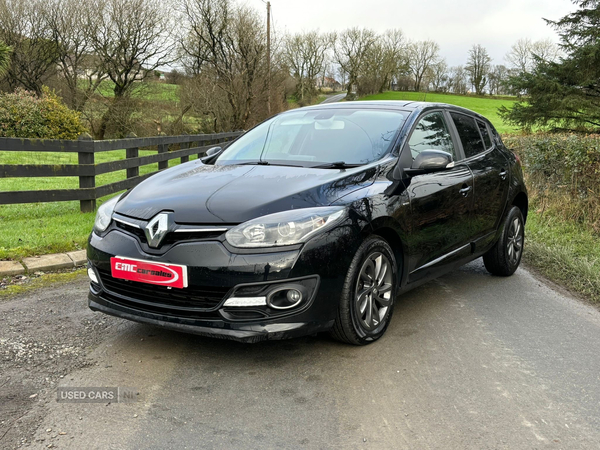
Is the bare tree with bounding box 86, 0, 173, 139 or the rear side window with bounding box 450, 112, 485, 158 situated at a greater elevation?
the bare tree with bounding box 86, 0, 173, 139

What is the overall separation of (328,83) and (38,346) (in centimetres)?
7820

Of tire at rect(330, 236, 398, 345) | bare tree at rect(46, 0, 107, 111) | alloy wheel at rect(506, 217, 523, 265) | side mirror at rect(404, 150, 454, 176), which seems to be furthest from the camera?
bare tree at rect(46, 0, 107, 111)

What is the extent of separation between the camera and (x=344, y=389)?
313cm

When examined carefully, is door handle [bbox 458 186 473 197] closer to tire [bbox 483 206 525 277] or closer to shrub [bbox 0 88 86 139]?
tire [bbox 483 206 525 277]

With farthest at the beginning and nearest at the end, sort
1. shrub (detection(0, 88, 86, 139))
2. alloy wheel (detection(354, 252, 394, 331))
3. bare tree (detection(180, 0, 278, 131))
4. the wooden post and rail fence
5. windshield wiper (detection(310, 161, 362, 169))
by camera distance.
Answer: bare tree (detection(180, 0, 278, 131)) → shrub (detection(0, 88, 86, 139)) → the wooden post and rail fence → windshield wiper (detection(310, 161, 362, 169)) → alloy wheel (detection(354, 252, 394, 331))

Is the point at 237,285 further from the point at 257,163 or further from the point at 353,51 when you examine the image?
the point at 353,51

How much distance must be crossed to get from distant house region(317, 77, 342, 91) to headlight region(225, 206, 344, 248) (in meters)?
69.3

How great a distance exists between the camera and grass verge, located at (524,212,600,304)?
5.66 meters

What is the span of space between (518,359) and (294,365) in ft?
4.82

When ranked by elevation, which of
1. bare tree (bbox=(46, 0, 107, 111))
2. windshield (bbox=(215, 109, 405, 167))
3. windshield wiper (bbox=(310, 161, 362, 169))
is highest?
bare tree (bbox=(46, 0, 107, 111))

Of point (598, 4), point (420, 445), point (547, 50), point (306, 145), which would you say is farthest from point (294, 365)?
point (547, 50)

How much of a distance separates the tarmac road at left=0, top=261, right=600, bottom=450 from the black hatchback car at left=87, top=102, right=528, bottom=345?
0.28m

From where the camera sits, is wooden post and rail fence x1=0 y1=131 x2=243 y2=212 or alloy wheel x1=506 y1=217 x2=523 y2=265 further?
wooden post and rail fence x1=0 y1=131 x2=243 y2=212

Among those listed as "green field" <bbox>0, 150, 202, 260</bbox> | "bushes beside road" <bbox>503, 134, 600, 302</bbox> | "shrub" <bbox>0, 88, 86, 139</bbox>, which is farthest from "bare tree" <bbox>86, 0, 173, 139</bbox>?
"bushes beside road" <bbox>503, 134, 600, 302</bbox>
